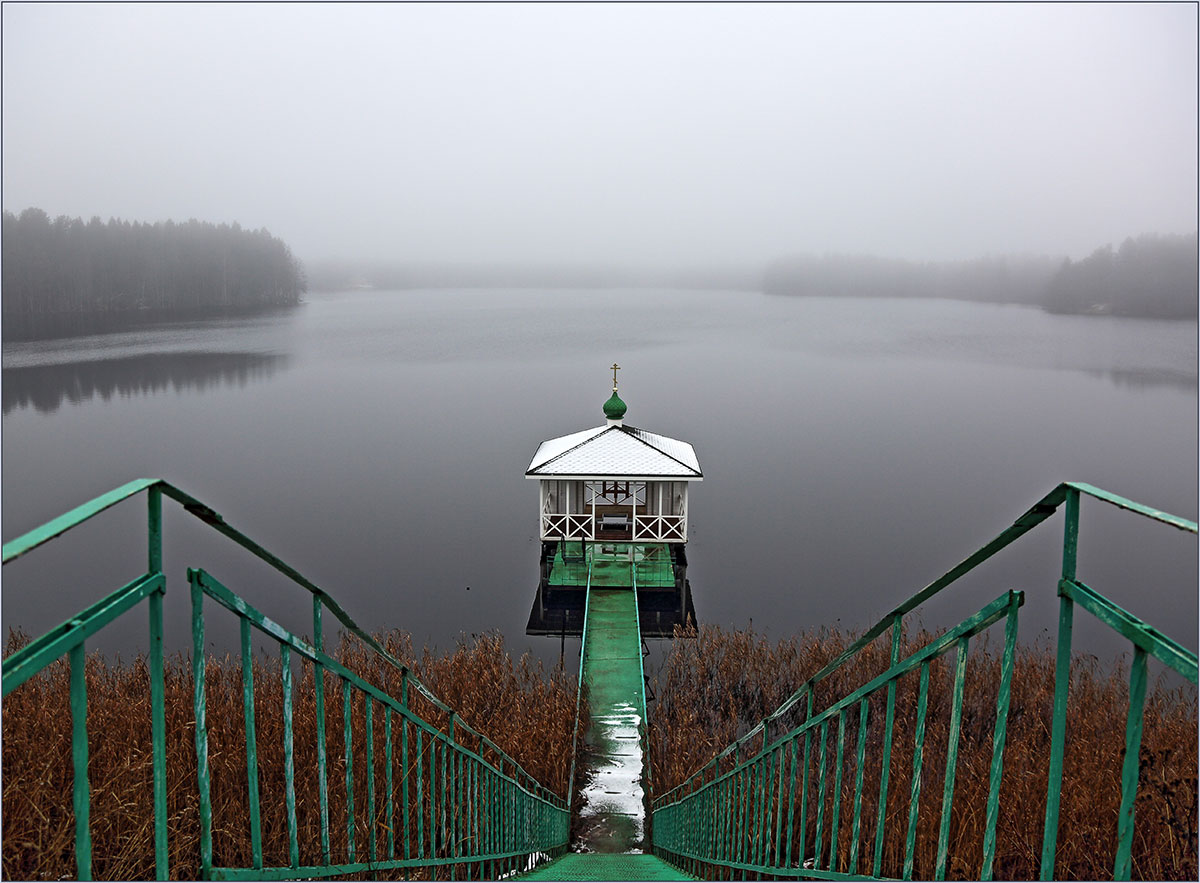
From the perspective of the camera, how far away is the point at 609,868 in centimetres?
667

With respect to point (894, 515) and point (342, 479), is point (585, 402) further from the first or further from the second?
point (894, 515)

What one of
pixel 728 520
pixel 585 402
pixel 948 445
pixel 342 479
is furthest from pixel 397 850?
pixel 585 402

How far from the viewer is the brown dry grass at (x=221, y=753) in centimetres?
363

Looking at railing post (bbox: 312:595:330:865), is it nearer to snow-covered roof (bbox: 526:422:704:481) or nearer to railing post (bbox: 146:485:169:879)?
railing post (bbox: 146:485:169:879)

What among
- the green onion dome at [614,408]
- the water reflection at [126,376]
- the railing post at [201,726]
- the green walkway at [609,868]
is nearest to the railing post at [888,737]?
the railing post at [201,726]

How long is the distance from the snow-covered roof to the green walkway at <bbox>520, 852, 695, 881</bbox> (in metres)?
9.99

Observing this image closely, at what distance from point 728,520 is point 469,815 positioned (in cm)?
2617

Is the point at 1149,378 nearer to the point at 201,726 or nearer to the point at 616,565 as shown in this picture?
the point at 616,565

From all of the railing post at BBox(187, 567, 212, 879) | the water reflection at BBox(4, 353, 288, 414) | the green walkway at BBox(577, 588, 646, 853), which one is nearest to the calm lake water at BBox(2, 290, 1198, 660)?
the water reflection at BBox(4, 353, 288, 414)

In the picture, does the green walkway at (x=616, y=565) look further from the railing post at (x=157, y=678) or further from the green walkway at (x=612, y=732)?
the railing post at (x=157, y=678)

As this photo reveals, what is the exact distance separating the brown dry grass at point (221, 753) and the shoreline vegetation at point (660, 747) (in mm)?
25

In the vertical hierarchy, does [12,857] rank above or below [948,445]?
above

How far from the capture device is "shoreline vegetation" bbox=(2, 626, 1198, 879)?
418 cm

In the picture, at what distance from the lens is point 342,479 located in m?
35.4
